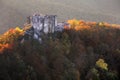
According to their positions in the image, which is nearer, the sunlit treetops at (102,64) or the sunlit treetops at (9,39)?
the sunlit treetops at (9,39)

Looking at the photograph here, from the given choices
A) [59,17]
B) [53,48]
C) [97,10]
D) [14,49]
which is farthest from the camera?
[97,10]

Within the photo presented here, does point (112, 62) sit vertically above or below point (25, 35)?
below

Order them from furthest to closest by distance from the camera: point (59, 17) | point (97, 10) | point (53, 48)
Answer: point (97, 10), point (59, 17), point (53, 48)

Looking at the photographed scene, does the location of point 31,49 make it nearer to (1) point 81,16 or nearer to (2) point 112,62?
(2) point 112,62

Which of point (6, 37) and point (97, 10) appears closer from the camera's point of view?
point (6, 37)

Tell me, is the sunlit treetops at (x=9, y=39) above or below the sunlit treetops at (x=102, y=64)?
above

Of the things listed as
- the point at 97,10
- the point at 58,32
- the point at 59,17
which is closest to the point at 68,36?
the point at 58,32

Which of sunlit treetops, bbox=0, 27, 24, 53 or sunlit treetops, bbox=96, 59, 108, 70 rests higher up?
sunlit treetops, bbox=0, 27, 24, 53

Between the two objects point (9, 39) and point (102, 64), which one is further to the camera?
point (102, 64)

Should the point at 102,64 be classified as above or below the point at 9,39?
below

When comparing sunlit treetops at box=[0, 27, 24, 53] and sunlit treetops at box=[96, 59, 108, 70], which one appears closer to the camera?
sunlit treetops at box=[0, 27, 24, 53]
